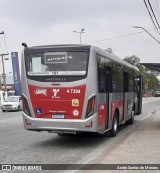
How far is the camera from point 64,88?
11.3 meters

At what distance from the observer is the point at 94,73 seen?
36.8 feet

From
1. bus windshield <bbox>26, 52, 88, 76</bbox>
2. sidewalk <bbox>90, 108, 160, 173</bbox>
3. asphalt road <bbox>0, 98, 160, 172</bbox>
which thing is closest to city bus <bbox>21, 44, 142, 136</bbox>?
bus windshield <bbox>26, 52, 88, 76</bbox>

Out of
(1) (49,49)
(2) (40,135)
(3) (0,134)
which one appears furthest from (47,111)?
(3) (0,134)

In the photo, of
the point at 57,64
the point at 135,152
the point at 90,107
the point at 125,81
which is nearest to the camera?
the point at 135,152

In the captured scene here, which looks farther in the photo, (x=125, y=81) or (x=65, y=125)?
(x=125, y=81)

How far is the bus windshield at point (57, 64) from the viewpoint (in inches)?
446

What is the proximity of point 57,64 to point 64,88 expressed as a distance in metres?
0.82

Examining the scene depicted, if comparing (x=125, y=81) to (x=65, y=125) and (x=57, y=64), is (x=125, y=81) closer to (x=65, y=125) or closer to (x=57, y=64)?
(x=57, y=64)

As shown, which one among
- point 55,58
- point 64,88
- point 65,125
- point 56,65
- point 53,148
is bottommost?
point 53,148

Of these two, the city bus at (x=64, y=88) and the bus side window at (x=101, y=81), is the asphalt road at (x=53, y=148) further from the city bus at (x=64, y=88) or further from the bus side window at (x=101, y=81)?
the bus side window at (x=101, y=81)

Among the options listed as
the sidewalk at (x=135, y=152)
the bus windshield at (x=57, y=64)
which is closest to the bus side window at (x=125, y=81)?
the sidewalk at (x=135, y=152)

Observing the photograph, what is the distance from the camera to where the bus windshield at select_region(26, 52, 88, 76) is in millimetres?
11339

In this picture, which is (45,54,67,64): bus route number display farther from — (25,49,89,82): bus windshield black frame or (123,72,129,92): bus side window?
(123,72,129,92): bus side window

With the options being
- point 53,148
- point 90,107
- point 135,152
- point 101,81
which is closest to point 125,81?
point 101,81
